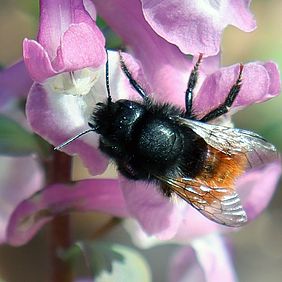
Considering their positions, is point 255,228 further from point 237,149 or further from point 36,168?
point 237,149

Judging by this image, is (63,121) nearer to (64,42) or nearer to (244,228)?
(64,42)

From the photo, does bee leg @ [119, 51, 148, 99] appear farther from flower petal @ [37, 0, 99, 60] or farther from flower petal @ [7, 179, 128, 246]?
flower petal @ [7, 179, 128, 246]

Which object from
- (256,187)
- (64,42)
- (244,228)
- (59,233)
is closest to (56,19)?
(64,42)

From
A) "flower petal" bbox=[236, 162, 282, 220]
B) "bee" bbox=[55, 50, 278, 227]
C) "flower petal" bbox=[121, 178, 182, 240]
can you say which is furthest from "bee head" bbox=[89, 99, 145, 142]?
"flower petal" bbox=[236, 162, 282, 220]

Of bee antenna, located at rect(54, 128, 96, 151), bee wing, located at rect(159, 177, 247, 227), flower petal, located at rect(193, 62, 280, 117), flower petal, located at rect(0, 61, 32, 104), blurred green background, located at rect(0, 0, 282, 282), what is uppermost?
flower petal, located at rect(193, 62, 280, 117)

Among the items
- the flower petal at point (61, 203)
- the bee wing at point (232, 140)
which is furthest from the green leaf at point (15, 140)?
the bee wing at point (232, 140)

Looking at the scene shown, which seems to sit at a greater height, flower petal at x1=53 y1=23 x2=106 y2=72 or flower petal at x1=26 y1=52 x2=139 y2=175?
flower petal at x1=53 y1=23 x2=106 y2=72

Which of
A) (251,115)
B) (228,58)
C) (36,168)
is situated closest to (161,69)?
(36,168)
